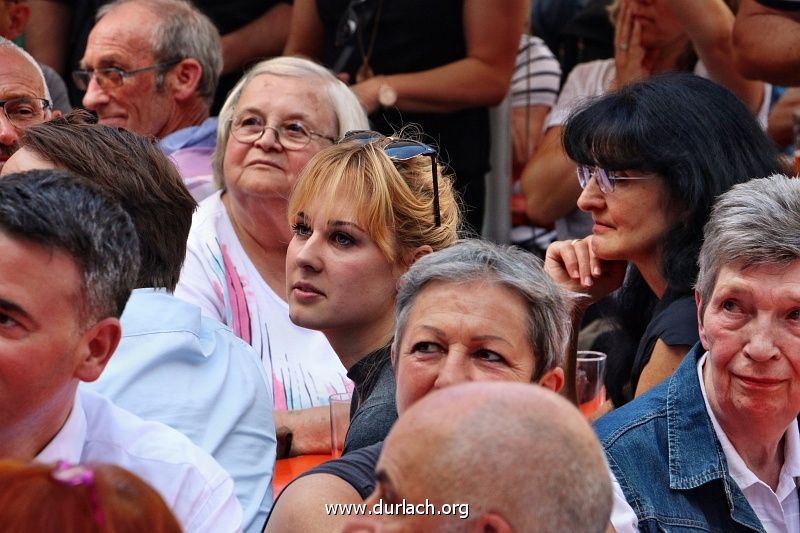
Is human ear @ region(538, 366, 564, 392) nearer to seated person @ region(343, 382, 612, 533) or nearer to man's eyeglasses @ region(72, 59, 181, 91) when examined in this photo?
seated person @ region(343, 382, 612, 533)

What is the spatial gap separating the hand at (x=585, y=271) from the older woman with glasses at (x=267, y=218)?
2.47 ft

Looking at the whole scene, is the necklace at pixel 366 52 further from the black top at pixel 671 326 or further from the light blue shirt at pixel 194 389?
the light blue shirt at pixel 194 389

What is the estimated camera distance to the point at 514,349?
259cm

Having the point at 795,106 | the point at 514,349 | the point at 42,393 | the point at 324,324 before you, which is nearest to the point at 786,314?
the point at 514,349

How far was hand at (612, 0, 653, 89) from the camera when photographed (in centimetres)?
529

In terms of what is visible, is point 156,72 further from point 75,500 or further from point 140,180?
point 75,500

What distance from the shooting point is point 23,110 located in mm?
4301

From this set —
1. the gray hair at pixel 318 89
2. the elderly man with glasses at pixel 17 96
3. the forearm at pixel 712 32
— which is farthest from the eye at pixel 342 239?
the forearm at pixel 712 32

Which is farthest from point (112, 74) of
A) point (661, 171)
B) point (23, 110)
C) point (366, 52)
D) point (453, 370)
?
point (453, 370)

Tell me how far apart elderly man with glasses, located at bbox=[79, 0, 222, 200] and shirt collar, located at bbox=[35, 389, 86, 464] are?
2.78m

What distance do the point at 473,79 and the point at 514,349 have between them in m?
2.65

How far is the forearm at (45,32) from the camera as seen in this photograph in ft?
19.6

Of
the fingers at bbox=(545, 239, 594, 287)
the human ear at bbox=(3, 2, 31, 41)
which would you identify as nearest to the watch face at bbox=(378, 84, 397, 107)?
the fingers at bbox=(545, 239, 594, 287)

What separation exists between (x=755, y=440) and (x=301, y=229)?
1.34m
